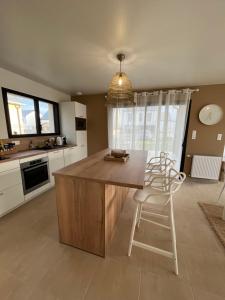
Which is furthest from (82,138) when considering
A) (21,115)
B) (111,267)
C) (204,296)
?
(204,296)

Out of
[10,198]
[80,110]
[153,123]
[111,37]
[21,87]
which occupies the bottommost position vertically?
[10,198]

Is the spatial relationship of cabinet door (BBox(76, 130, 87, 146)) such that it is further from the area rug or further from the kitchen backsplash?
the area rug

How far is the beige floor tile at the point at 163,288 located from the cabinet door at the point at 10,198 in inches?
82.7

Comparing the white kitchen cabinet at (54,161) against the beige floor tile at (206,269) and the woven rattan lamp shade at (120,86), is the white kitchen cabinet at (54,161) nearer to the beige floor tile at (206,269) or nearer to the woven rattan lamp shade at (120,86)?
the woven rattan lamp shade at (120,86)

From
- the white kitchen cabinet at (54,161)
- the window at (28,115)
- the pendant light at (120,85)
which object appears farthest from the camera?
the white kitchen cabinet at (54,161)

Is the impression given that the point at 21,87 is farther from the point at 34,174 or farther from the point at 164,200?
the point at 164,200

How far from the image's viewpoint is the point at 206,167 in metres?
3.31

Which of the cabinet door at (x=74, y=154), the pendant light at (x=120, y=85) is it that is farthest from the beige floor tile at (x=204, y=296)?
the cabinet door at (x=74, y=154)

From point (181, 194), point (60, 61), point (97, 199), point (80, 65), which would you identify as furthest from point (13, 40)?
point (181, 194)

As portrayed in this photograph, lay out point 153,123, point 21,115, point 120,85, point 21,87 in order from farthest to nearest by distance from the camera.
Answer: point 153,123 < point 21,115 < point 21,87 < point 120,85

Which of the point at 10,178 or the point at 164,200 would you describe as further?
the point at 10,178

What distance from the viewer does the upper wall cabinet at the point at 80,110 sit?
3721mm

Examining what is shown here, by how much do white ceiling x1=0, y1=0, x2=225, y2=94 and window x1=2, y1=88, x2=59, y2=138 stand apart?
22.5 inches

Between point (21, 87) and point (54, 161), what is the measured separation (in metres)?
1.68
